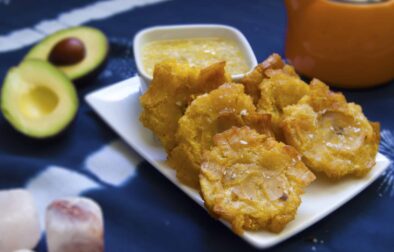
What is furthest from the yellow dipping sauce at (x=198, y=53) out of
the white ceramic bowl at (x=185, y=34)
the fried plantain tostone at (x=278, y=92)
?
the fried plantain tostone at (x=278, y=92)

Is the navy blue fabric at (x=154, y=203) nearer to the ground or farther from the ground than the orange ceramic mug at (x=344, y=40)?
nearer to the ground

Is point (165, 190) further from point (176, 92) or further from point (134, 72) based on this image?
point (134, 72)

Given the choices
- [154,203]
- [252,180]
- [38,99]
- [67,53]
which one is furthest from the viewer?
[67,53]

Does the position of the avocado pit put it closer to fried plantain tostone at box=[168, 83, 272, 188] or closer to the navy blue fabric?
the navy blue fabric

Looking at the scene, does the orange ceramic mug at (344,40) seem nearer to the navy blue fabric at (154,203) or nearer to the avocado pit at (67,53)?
the navy blue fabric at (154,203)

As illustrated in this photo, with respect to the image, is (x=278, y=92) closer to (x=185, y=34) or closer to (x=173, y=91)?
(x=173, y=91)

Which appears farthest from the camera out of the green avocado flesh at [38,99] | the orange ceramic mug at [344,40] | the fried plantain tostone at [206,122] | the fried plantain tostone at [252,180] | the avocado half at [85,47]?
the avocado half at [85,47]

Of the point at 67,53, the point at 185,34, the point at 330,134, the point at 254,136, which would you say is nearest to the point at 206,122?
the point at 254,136

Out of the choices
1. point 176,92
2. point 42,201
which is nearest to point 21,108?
point 42,201
